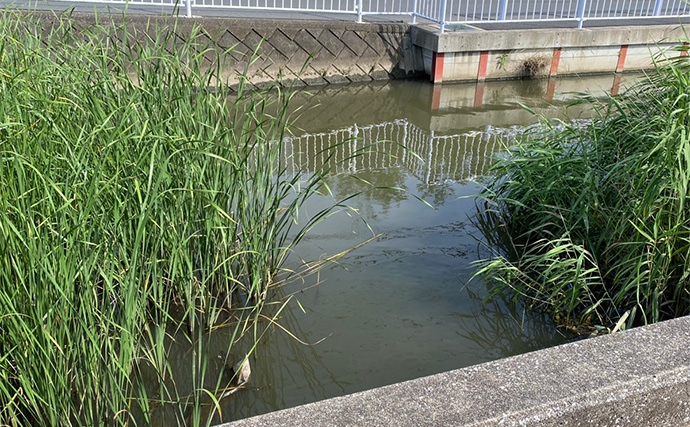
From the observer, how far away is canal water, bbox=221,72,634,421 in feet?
8.39

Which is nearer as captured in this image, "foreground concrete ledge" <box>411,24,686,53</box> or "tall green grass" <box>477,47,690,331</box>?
"tall green grass" <box>477,47,690,331</box>

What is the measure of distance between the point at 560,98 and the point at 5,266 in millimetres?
6506

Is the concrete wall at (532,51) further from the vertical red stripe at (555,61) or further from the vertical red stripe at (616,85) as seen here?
the vertical red stripe at (616,85)

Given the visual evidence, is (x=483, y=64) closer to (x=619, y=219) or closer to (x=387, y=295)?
(x=619, y=219)

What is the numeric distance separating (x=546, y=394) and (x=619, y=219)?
135cm

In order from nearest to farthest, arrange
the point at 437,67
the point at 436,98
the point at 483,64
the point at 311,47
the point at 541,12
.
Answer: the point at 436,98
the point at 311,47
the point at 437,67
the point at 483,64
the point at 541,12

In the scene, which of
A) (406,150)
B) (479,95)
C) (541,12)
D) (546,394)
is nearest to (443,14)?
(479,95)

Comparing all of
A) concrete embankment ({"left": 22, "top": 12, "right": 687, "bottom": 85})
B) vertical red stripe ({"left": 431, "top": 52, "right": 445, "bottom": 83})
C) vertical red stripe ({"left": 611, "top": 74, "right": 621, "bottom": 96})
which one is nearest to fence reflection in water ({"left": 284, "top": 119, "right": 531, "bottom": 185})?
vertical red stripe ({"left": 431, "top": 52, "right": 445, "bottom": 83})

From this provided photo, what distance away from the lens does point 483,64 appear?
300 inches

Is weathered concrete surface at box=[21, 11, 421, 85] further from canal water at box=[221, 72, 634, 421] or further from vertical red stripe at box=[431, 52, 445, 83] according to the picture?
canal water at box=[221, 72, 634, 421]

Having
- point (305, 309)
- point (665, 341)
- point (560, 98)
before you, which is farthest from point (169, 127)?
point (560, 98)

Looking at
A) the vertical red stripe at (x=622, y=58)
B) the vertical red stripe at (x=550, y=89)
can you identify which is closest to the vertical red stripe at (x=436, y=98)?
the vertical red stripe at (x=550, y=89)

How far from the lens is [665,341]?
6.53 feet

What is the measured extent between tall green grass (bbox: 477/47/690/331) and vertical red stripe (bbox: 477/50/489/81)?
4233 mm
